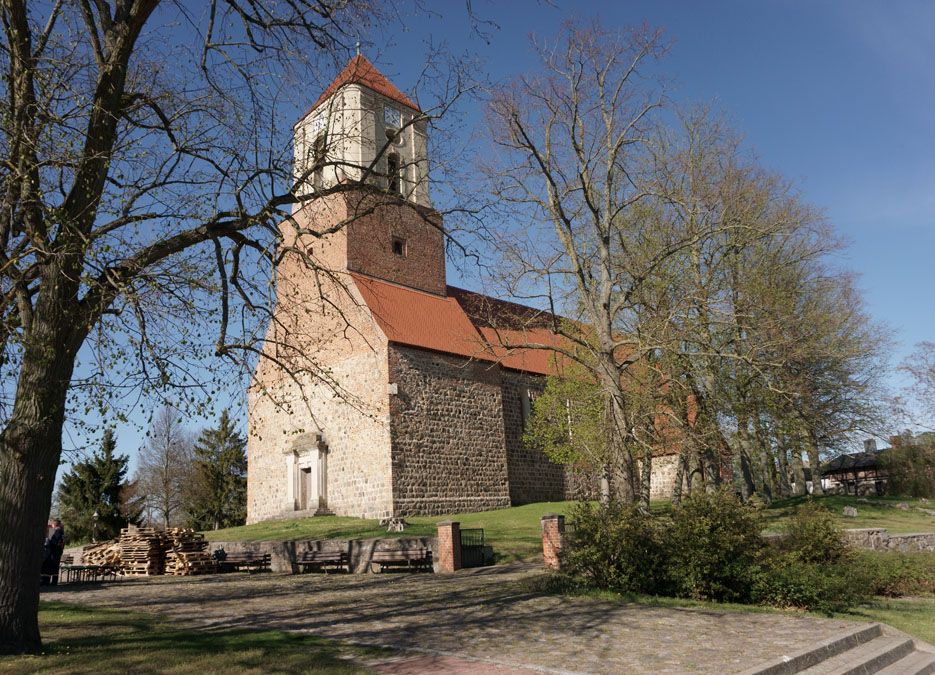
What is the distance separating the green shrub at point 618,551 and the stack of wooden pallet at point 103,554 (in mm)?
12917

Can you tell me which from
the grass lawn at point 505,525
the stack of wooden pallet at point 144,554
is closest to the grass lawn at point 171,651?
the stack of wooden pallet at point 144,554

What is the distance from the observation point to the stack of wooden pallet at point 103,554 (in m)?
17.3

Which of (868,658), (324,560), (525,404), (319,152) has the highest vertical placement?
(319,152)

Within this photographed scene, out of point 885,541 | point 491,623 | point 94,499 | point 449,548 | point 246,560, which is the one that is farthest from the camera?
point 94,499

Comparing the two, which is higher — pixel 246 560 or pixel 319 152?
pixel 319 152

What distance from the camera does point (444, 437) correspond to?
926 inches

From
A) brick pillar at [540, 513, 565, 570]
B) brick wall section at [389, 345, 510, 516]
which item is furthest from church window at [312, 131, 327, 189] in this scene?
brick wall section at [389, 345, 510, 516]

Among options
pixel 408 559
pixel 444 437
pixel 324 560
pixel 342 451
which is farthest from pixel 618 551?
pixel 342 451

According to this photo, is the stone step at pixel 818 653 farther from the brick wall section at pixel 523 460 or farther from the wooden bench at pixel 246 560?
the brick wall section at pixel 523 460

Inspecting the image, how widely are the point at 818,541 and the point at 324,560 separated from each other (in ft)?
34.0

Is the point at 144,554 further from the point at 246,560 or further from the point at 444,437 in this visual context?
the point at 444,437

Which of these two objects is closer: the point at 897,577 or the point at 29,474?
the point at 29,474

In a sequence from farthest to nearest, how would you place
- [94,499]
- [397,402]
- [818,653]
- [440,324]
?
1. [94,499]
2. [440,324]
3. [397,402]
4. [818,653]

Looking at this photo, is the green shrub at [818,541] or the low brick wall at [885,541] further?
the low brick wall at [885,541]
